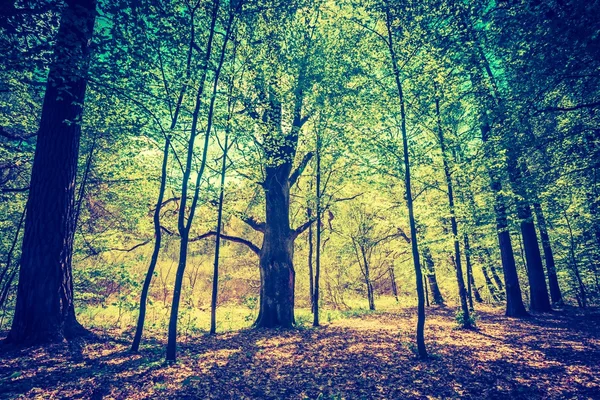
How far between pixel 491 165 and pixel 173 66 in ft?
34.2

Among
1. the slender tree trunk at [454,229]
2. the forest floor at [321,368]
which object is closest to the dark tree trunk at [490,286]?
the slender tree trunk at [454,229]

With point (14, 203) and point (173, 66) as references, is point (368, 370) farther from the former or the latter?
point (14, 203)

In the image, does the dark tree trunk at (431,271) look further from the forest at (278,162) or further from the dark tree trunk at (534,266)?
the dark tree trunk at (534,266)

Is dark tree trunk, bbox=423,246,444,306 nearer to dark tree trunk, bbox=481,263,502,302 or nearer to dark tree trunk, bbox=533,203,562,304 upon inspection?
dark tree trunk, bbox=481,263,502,302

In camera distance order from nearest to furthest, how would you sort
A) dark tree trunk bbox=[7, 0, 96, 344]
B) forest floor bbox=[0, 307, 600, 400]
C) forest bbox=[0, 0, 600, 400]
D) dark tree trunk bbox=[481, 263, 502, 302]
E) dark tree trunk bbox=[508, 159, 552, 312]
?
1. forest floor bbox=[0, 307, 600, 400]
2. forest bbox=[0, 0, 600, 400]
3. dark tree trunk bbox=[7, 0, 96, 344]
4. dark tree trunk bbox=[508, 159, 552, 312]
5. dark tree trunk bbox=[481, 263, 502, 302]

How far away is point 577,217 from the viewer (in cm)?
1233

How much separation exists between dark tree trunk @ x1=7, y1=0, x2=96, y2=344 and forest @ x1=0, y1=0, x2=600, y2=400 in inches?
1.7

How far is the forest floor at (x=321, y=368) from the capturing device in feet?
15.3

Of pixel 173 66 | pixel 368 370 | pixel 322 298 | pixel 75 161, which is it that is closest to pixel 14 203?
pixel 75 161

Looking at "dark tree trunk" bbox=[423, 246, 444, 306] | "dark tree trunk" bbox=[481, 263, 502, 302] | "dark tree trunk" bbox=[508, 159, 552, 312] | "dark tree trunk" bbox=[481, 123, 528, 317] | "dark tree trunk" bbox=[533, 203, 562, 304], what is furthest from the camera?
"dark tree trunk" bbox=[481, 263, 502, 302]

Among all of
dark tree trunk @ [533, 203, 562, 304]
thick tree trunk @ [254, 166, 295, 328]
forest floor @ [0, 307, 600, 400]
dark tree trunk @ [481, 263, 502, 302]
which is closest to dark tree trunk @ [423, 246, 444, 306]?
dark tree trunk @ [481, 263, 502, 302]

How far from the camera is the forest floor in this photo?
4.67m

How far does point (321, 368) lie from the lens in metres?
6.07

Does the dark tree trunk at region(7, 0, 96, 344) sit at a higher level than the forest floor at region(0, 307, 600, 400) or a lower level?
higher
